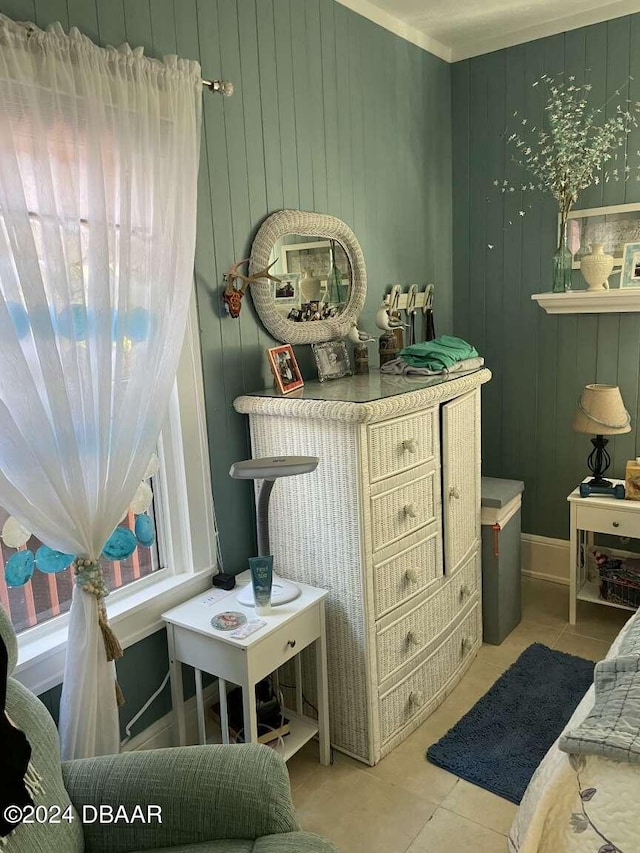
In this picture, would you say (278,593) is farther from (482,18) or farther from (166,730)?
(482,18)

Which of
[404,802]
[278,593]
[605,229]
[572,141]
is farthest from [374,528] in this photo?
[572,141]

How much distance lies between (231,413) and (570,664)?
1745 millimetres

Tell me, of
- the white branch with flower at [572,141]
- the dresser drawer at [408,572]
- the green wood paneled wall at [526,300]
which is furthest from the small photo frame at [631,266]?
the dresser drawer at [408,572]

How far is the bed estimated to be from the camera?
127 cm

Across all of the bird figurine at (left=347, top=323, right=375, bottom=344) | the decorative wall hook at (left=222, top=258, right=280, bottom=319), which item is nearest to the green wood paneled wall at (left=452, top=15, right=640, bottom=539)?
the bird figurine at (left=347, top=323, right=375, bottom=344)

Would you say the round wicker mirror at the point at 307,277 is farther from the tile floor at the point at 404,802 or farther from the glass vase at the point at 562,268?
the tile floor at the point at 404,802

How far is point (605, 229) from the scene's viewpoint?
318cm

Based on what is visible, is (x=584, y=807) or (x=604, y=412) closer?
(x=584, y=807)

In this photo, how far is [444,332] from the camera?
→ 12.1ft

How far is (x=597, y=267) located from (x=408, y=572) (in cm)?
170

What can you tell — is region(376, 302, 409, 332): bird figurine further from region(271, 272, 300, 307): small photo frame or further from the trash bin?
the trash bin

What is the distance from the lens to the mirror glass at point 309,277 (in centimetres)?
253

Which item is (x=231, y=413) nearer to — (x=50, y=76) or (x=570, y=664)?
(x=50, y=76)

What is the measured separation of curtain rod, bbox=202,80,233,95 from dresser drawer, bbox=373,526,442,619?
62.7 inches
